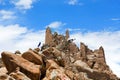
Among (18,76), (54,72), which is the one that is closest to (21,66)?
(54,72)

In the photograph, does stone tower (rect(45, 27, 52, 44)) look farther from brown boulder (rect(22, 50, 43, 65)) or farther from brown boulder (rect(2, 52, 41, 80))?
brown boulder (rect(2, 52, 41, 80))

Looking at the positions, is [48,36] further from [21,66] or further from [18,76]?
[18,76]

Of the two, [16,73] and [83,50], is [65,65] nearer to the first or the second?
[16,73]

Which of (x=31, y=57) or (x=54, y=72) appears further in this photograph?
(x=31, y=57)

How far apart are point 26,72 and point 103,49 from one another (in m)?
70.8

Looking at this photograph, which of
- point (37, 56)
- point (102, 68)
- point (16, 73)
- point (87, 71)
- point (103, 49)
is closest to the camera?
point (16, 73)

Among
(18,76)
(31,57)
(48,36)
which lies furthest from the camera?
(48,36)

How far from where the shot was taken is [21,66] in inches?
2514

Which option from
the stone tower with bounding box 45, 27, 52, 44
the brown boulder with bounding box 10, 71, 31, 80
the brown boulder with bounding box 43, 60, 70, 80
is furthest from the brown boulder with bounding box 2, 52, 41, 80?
the stone tower with bounding box 45, 27, 52, 44

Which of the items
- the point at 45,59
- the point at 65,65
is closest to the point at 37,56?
the point at 45,59

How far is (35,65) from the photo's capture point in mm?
66688

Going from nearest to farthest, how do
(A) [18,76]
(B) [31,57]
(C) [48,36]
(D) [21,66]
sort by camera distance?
(A) [18,76]
(D) [21,66]
(B) [31,57]
(C) [48,36]

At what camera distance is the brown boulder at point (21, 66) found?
63688 mm

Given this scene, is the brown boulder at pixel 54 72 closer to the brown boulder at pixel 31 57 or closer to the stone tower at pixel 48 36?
the brown boulder at pixel 31 57
